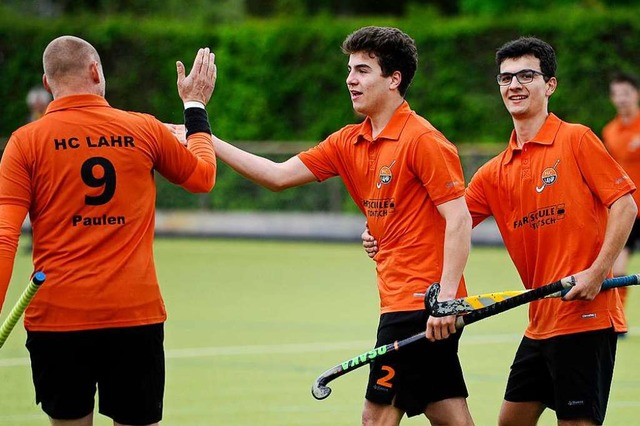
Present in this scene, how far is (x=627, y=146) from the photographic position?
41.9ft

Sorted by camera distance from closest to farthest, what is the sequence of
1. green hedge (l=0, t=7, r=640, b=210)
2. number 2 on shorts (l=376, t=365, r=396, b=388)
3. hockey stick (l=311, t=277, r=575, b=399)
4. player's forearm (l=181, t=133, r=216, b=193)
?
player's forearm (l=181, t=133, r=216, b=193) < hockey stick (l=311, t=277, r=575, b=399) < number 2 on shorts (l=376, t=365, r=396, b=388) < green hedge (l=0, t=7, r=640, b=210)

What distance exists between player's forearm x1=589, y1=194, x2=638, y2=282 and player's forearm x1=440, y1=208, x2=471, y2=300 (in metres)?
0.58

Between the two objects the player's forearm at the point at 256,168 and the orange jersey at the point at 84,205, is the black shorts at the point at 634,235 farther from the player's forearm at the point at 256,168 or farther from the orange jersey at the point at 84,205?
the orange jersey at the point at 84,205

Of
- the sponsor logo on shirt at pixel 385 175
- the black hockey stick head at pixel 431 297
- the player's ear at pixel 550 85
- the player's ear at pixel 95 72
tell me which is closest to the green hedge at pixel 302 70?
the player's ear at pixel 550 85

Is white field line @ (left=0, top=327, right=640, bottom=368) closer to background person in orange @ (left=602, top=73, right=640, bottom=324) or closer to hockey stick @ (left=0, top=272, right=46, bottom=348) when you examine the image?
background person in orange @ (left=602, top=73, right=640, bottom=324)

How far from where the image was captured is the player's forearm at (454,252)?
575 centimetres

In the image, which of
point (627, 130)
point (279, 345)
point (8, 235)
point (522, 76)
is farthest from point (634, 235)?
point (8, 235)

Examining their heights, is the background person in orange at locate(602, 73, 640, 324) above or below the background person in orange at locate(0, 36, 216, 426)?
above

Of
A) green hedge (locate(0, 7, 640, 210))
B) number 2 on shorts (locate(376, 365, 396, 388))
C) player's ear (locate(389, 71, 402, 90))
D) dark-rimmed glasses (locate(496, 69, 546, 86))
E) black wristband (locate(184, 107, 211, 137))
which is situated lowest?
number 2 on shorts (locate(376, 365, 396, 388))

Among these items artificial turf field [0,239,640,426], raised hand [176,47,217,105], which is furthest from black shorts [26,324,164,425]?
artificial turf field [0,239,640,426]

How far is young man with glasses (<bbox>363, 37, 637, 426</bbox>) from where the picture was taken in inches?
230

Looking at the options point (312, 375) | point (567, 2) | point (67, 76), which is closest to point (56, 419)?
point (67, 76)

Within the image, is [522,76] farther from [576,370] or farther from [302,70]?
[302,70]

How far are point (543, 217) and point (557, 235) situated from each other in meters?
0.12
